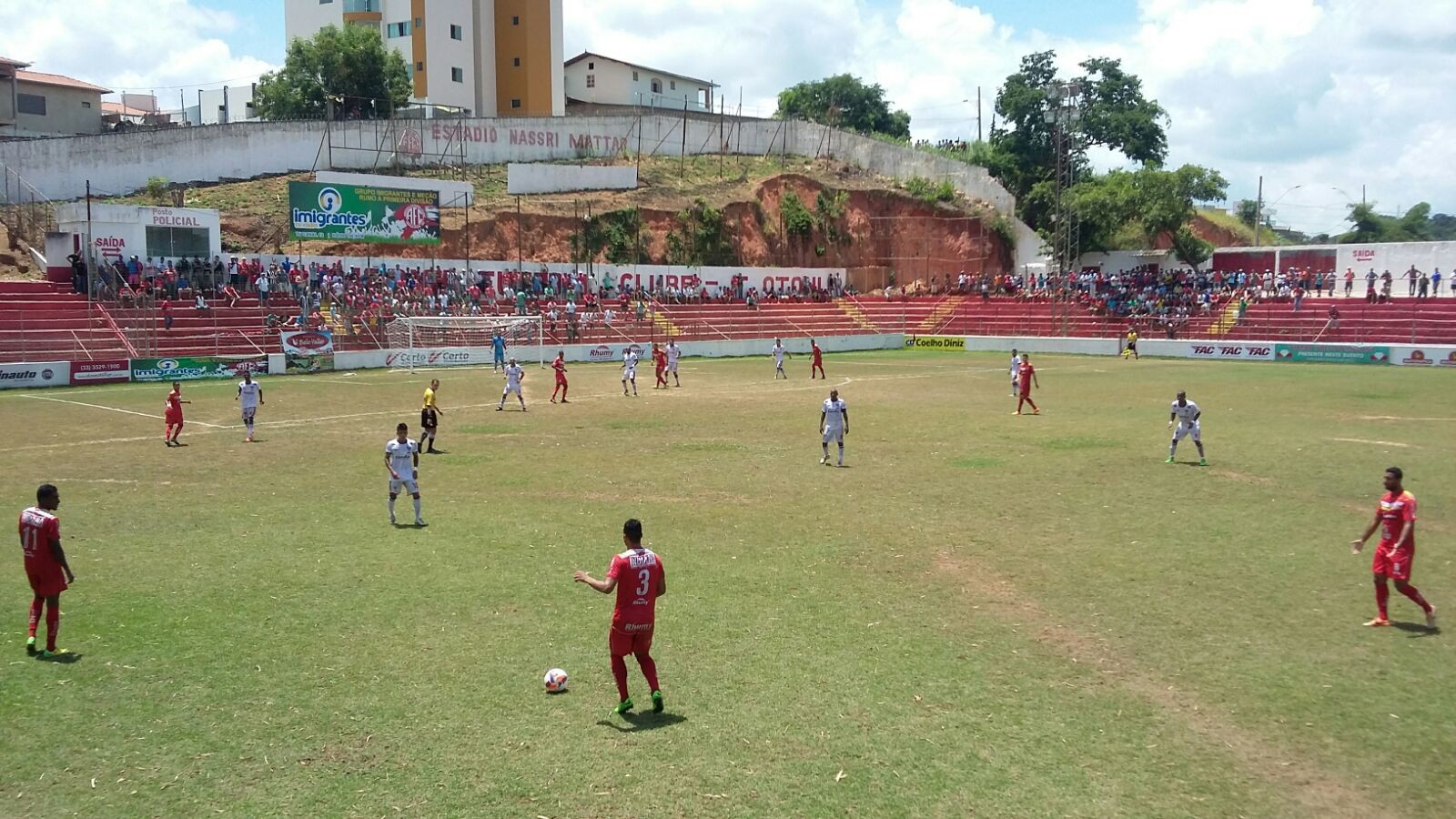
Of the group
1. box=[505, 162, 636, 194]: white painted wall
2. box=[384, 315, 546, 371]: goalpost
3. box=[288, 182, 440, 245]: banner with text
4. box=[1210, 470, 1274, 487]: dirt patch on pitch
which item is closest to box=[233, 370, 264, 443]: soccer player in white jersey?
box=[1210, 470, 1274, 487]: dirt patch on pitch

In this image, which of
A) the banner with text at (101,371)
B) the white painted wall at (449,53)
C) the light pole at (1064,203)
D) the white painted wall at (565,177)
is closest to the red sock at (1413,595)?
the banner with text at (101,371)

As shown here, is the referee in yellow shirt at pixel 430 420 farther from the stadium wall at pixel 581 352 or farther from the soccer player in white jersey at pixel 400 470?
the stadium wall at pixel 581 352

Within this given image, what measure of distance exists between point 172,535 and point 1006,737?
12.7m

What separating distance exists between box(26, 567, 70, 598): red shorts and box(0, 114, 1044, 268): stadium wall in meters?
52.4

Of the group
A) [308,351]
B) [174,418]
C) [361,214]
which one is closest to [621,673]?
[174,418]

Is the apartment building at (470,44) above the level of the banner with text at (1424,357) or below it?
above

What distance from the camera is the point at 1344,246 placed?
66.8m

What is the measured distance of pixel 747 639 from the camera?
1131 cm

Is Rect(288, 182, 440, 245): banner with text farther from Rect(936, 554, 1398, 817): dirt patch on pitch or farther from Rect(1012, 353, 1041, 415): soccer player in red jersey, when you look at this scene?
Rect(936, 554, 1398, 817): dirt patch on pitch

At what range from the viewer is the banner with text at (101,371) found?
39.4m

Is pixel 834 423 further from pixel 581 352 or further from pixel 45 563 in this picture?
pixel 581 352

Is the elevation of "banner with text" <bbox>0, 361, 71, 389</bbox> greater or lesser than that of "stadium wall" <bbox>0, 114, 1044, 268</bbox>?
lesser

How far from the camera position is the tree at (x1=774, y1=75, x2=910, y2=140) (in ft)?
357

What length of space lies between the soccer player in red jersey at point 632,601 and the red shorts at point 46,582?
227 inches
